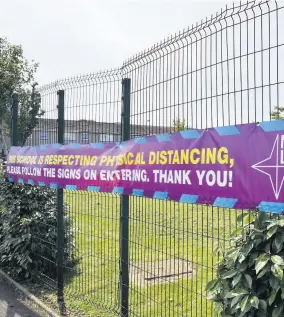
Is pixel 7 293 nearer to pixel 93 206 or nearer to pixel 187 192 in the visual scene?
pixel 93 206

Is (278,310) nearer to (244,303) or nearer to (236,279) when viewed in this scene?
(244,303)

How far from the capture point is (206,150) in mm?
3086

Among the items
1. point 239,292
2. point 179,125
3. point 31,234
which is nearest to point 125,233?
point 179,125

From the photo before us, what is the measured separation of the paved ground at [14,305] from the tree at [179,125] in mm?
2940

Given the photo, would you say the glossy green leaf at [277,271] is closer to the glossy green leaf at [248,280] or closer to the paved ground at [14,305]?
the glossy green leaf at [248,280]

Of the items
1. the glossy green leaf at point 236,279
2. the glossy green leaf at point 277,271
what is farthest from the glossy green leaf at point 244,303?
the glossy green leaf at point 277,271

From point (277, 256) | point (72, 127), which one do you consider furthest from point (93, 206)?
point (277, 256)

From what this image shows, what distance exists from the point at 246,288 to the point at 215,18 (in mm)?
2009

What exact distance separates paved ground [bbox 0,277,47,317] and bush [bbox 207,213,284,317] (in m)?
3.03

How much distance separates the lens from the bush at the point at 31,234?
20.5 feet

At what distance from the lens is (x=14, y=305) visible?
5.47 m

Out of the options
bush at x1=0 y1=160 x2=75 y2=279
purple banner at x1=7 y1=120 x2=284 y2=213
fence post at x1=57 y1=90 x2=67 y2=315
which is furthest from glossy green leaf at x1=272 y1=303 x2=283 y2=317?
bush at x1=0 y1=160 x2=75 y2=279

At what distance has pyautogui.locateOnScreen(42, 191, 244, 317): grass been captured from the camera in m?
4.19

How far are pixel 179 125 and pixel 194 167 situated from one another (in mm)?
592
